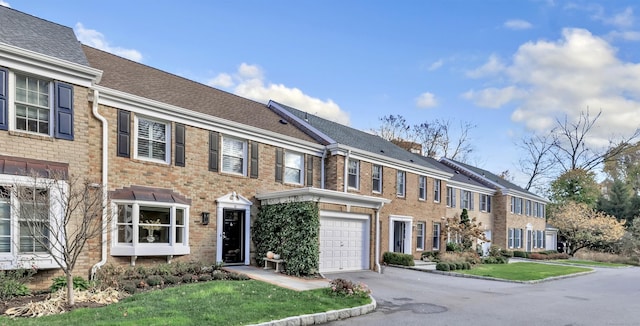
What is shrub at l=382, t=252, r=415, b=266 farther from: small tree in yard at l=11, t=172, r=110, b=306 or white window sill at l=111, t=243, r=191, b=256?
small tree in yard at l=11, t=172, r=110, b=306

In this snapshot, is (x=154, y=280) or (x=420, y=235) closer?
(x=154, y=280)

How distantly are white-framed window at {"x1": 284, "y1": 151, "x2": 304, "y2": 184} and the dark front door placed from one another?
285 centimetres

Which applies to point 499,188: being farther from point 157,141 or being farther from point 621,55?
point 157,141

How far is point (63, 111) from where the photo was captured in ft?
35.0

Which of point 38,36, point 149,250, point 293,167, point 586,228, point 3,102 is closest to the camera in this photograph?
point 3,102

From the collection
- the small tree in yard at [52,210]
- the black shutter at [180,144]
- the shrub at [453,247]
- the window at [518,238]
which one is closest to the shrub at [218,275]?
the small tree in yard at [52,210]

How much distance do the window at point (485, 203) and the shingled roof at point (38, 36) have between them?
30.3 metres

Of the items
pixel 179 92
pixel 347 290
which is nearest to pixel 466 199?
pixel 179 92

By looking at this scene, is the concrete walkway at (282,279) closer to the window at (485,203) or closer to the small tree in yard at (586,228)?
the window at (485,203)

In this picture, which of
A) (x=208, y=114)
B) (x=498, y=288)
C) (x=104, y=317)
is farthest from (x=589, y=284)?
(x=104, y=317)

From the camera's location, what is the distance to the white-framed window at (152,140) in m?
13.1

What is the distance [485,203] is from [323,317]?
2950 cm

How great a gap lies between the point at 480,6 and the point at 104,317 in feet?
47.5

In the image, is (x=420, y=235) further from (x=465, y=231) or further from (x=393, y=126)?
(x=393, y=126)
